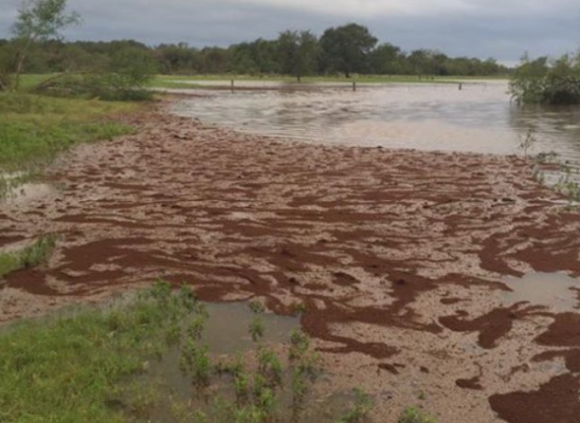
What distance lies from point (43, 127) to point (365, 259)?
61.3 feet

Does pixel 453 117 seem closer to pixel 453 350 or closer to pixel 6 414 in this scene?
pixel 453 350

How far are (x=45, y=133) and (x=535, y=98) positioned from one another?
4312 cm

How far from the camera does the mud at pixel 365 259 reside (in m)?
5.96

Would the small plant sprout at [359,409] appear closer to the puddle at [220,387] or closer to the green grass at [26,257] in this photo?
the puddle at [220,387]

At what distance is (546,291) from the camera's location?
8188 millimetres

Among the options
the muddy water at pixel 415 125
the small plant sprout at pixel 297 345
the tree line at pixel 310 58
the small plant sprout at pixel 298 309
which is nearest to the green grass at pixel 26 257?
the small plant sprout at pixel 298 309

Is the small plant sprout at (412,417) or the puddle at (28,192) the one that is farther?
the puddle at (28,192)

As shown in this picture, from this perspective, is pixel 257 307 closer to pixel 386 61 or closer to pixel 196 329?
pixel 196 329

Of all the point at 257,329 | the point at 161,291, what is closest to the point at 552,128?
the point at 161,291

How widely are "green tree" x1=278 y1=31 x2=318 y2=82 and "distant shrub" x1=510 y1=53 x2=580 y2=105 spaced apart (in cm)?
6600

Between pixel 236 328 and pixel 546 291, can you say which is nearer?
pixel 236 328

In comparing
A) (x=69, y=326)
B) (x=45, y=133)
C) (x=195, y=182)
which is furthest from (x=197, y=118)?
(x=69, y=326)

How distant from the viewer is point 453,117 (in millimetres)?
39281

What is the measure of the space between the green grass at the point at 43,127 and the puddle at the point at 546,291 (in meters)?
12.6
